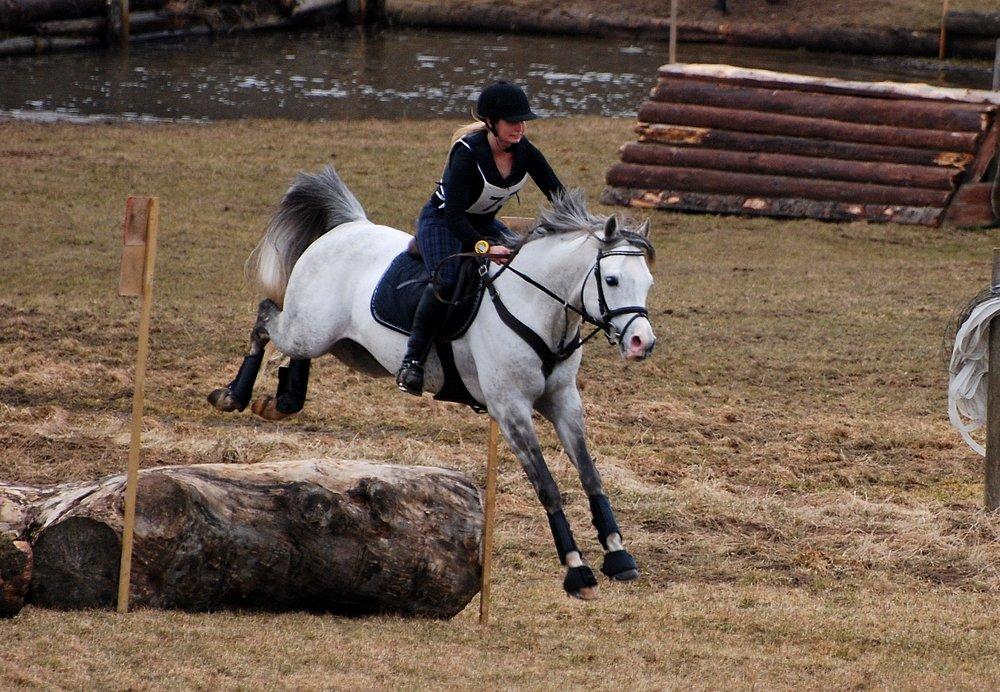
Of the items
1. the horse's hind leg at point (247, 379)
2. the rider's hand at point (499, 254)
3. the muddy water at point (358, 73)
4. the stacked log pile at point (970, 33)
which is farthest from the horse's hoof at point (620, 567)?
the stacked log pile at point (970, 33)

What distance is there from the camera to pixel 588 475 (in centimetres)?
595

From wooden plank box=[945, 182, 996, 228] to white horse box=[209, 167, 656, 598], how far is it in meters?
A: 9.69

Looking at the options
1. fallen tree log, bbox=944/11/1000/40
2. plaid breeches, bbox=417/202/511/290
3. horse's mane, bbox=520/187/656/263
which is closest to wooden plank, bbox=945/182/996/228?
plaid breeches, bbox=417/202/511/290

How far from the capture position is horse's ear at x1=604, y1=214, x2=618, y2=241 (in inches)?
225

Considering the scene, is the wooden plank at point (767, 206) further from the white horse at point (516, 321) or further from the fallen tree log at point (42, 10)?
the fallen tree log at point (42, 10)

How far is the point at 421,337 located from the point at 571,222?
87cm

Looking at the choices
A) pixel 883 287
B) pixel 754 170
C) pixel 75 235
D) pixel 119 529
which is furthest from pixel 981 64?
pixel 119 529

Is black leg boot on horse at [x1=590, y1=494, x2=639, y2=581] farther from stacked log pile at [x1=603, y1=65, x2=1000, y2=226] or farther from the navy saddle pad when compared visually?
stacked log pile at [x1=603, y1=65, x2=1000, y2=226]

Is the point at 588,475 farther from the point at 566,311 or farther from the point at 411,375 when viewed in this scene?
the point at 411,375

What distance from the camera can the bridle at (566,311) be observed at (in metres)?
5.62

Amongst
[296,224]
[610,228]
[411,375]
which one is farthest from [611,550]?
[296,224]

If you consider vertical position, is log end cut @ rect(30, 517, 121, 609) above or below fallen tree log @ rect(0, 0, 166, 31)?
below

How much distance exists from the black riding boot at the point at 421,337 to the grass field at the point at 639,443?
1.11 m

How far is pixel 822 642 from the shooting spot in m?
6.27
